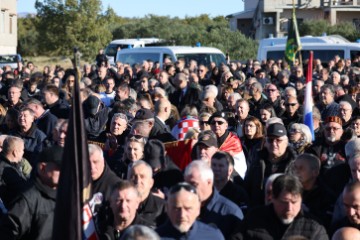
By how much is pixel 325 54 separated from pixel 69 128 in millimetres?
20527

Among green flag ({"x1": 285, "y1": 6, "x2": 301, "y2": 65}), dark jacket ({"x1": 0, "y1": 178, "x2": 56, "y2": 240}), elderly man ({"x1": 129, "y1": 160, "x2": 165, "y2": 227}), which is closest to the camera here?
dark jacket ({"x1": 0, "y1": 178, "x2": 56, "y2": 240})

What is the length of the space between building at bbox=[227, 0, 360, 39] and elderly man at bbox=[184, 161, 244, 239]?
5150cm

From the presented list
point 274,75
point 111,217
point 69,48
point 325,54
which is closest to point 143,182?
point 111,217

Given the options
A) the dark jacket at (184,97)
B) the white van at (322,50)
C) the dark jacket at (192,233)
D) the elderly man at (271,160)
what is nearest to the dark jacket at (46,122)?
the elderly man at (271,160)

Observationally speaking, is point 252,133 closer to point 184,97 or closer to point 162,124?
point 162,124

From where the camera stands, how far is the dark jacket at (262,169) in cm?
846

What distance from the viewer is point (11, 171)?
8.52 m

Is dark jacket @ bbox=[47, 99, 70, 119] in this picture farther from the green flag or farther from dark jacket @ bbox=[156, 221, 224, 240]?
the green flag

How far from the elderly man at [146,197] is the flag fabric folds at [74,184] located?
3.58ft

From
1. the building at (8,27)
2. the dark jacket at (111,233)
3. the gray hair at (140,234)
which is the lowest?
the dark jacket at (111,233)

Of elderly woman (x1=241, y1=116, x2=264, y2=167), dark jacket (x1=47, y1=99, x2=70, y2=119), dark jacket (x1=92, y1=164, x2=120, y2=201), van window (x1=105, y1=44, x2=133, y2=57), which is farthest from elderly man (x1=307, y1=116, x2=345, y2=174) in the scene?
van window (x1=105, y1=44, x2=133, y2=57)

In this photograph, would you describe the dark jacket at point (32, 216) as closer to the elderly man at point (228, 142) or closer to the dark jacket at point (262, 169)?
the dark jacket at point (262, 169)

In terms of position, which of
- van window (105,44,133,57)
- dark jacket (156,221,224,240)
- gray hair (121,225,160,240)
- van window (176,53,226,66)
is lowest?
dark jacket (156,221,224,240)

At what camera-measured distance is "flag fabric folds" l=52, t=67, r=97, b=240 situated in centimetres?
579
